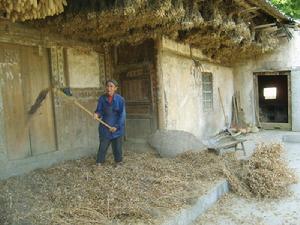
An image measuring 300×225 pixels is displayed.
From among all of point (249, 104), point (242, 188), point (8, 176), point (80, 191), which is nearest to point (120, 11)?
point (80, 191)

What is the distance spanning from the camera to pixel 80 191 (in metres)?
4.23

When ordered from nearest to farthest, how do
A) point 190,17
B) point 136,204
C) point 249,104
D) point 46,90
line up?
point 136,204 < point 46,90 < point 190,17 < point 249,104

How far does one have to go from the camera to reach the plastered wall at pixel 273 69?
11148mm

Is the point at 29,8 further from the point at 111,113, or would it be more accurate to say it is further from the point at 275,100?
the point at 275,100

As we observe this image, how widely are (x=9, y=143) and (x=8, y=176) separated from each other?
20.0 inches

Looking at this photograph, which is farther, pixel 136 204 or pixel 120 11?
pixel 120 11

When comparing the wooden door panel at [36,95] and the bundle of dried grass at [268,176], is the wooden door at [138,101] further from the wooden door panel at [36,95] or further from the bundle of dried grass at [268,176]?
the bundle of dried grass at [268,176]

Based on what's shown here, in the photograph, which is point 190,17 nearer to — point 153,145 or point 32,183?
point 153,145

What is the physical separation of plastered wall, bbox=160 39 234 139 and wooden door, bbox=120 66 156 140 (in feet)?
1.15

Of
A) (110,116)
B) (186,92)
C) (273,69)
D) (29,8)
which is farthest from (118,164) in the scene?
(273,69)

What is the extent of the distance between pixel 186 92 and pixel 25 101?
4.21 meters

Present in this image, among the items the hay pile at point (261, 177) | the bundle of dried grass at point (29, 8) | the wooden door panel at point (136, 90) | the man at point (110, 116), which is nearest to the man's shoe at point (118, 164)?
the man at point (110, 116)

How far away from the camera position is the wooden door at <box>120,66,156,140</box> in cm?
717

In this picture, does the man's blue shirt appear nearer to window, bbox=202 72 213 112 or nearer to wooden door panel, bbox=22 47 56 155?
wooden door panel, bbox=22 47 56 155
